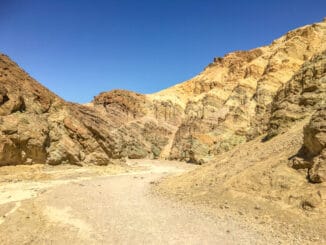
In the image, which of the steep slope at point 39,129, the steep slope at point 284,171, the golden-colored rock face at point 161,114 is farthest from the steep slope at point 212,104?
the steep slope at point 284,171

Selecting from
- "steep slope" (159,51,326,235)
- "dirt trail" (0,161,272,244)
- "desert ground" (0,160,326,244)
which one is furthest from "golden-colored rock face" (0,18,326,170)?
"dirt trail" (0,161,272,244)

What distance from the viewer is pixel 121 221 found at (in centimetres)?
1152

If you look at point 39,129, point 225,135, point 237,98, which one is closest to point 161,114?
point 237,98

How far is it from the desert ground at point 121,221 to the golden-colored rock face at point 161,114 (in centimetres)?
903

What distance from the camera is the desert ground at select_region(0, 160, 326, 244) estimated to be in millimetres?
9523

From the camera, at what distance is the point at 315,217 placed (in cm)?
950

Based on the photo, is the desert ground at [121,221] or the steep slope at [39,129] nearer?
the desert ground at [121,221]

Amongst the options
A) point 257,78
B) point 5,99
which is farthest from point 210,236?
point 257,78

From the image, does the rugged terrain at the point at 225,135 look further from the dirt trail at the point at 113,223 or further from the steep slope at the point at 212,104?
the dirt trail at the point at 113,223

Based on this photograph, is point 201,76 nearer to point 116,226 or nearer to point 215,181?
point 215,181

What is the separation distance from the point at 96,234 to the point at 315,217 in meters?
6.47

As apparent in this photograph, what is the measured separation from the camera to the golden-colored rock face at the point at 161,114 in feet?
86.6

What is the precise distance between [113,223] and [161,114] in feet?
207

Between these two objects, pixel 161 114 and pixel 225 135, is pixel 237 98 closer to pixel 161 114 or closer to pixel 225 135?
pixel 225 135
